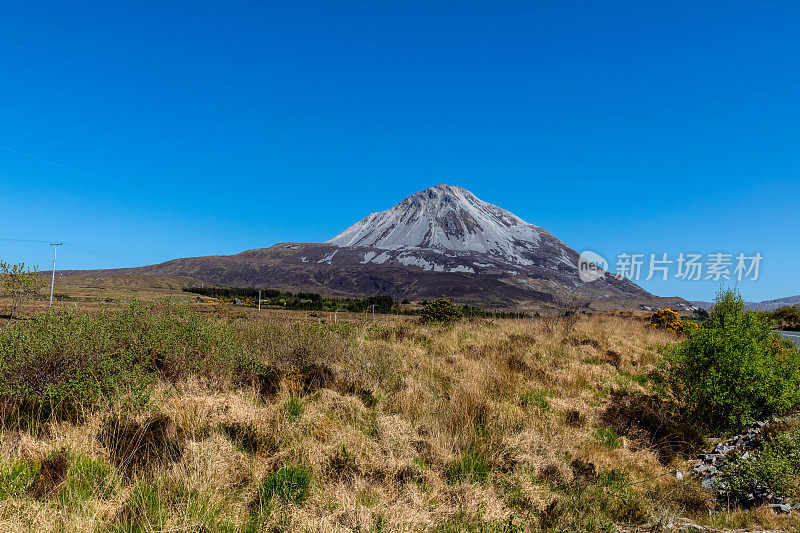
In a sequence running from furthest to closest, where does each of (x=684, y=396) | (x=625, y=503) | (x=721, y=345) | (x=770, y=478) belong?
(x=684, y=396) → (x=721, y=345) → (x=770, y=478) → (x=625, y=503)

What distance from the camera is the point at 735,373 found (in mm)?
6879

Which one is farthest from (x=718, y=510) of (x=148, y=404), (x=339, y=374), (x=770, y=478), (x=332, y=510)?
(x=148, y=404)

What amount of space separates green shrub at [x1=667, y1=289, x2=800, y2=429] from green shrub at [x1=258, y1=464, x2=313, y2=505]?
7.03 m

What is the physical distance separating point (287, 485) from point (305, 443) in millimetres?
713

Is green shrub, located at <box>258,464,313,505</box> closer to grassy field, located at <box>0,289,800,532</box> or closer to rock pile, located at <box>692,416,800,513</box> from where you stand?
grassy field, located at <box>0,289,800,532</box>

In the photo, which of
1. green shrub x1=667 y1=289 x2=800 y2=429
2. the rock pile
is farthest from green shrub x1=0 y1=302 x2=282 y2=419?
green shrub x1=667 y1=289 x2=800 y2=429

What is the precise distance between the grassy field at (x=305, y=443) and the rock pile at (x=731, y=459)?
0.25 metres

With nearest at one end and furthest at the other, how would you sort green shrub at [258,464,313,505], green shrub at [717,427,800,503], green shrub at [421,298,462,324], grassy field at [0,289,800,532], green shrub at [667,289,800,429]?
grassy field at [0,289,800,532]
green shrub at [258,464,313,505]
green shrub at [717,427,800,503]
green shrub at [667,289,800,429]
green shrub at [421,298,462,324]

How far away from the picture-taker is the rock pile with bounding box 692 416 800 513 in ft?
14.4

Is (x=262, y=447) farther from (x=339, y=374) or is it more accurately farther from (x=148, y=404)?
(x=339, y=374)

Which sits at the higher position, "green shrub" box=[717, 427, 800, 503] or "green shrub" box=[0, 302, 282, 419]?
"green shrub" box=[0, 302, 282, 419]

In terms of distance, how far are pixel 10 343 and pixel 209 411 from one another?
2.87 metres

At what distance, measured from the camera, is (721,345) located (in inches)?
277

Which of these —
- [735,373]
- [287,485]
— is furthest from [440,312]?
[287,485]
